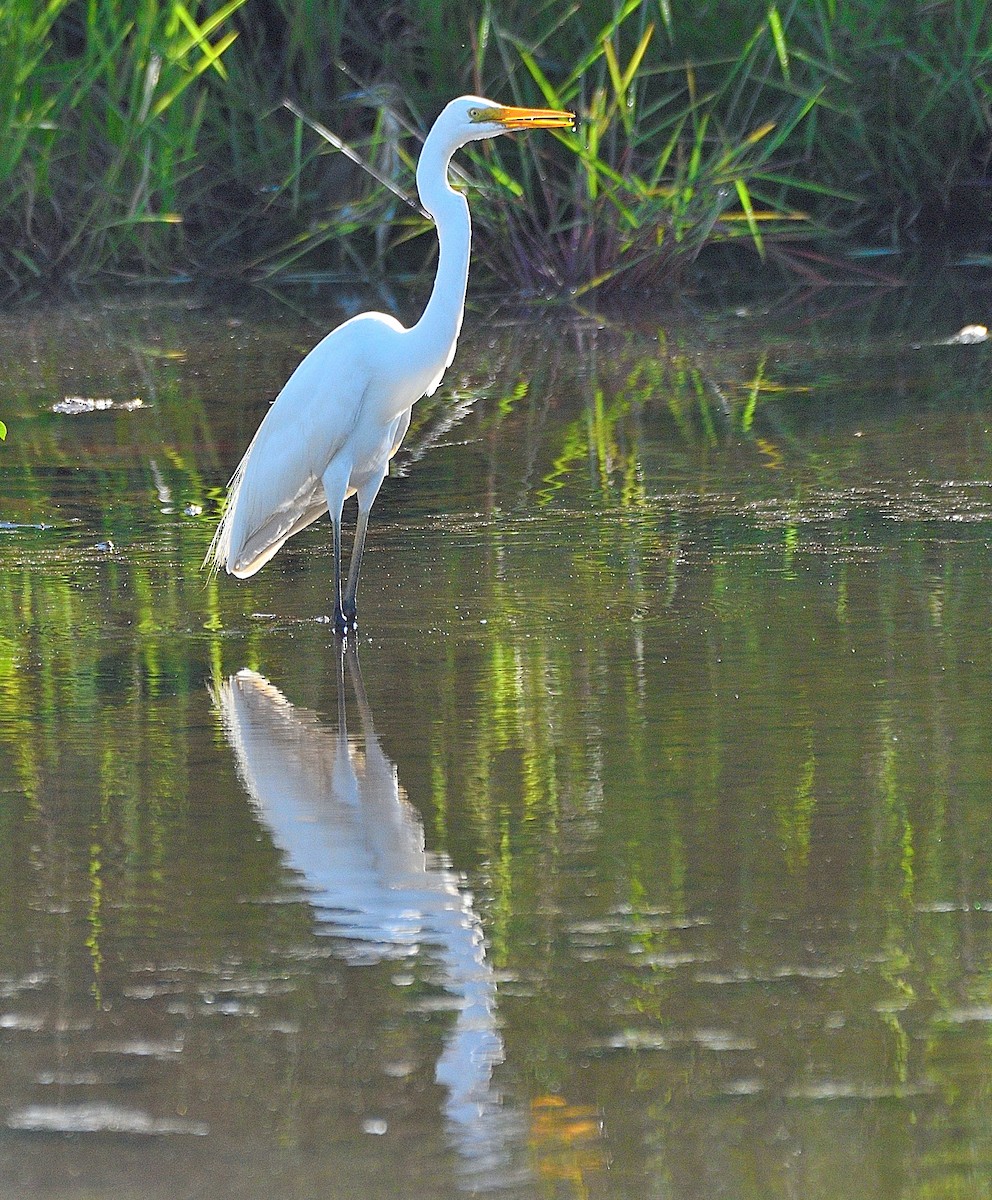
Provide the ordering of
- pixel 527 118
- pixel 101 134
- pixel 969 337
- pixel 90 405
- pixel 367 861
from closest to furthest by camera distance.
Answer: pixel 367 861 < pixel 527 118 < pixel 90 405 < pixel 969 337 < pixel 101 134

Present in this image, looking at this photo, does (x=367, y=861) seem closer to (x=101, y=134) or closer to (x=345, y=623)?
(x=345, y=623)

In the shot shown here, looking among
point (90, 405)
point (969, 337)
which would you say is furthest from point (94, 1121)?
point (969, 337)

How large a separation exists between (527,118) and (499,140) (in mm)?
5124

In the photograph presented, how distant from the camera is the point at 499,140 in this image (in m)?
10.1

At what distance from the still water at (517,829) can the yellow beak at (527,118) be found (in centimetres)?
102

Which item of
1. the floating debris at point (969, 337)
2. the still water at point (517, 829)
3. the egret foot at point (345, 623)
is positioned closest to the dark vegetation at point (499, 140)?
the floating debris at point (969, 337)

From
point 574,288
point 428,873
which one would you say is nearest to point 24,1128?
point 428,873

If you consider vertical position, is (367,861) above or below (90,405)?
below

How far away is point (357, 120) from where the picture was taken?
10.8 meters

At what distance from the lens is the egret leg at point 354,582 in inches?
189

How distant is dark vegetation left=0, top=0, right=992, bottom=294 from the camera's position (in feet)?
30.8

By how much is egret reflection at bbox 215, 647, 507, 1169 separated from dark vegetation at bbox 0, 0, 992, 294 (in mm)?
5089

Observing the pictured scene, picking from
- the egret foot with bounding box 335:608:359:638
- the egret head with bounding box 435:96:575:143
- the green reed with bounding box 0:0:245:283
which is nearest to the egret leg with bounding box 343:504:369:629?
the egret foot with bounding box 335:608:359:638

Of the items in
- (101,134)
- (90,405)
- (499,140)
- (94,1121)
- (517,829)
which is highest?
(101,134)
